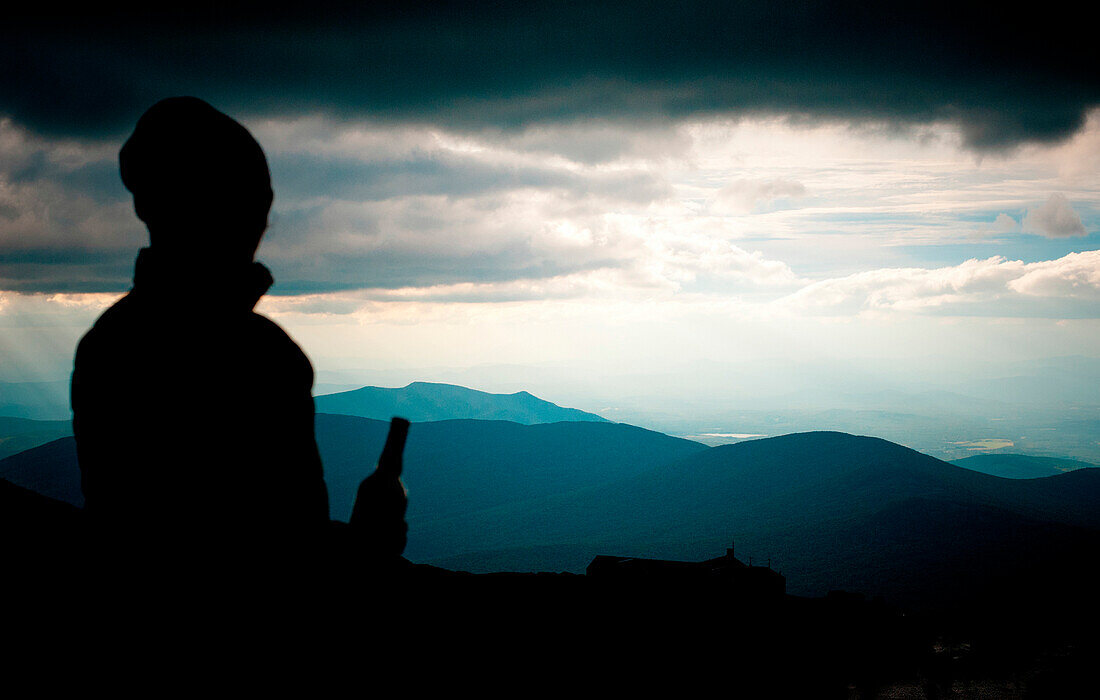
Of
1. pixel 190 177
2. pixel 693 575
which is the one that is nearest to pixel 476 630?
pixel 190 177

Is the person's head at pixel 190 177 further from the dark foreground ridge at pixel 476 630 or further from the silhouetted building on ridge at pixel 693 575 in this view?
the silhouetted building on ridge at pixel 693 575

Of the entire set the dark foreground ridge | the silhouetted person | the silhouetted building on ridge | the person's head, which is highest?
the person's head

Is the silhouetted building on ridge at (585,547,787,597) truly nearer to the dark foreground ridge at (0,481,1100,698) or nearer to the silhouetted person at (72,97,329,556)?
the dark foreground ridge at (0,481,1100,698)

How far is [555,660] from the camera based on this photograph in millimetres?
11820

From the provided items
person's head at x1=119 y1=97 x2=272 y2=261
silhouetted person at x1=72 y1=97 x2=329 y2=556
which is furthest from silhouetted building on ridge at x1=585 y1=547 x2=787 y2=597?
person's head at x1=119 y1=97 x2=272 y2=261

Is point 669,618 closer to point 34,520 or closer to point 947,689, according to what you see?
point 947,689

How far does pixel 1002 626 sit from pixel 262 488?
35.0 meters

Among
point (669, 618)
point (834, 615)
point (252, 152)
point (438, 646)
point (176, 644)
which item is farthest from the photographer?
point (834, 615)

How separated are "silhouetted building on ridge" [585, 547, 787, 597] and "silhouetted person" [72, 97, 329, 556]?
42482mm

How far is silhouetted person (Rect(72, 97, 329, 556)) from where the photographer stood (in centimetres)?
359

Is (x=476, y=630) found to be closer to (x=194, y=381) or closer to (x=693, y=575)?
(x=194, y=381)

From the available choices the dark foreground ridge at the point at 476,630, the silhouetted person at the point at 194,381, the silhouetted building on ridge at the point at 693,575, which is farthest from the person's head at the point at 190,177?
the silhouetted building on ridge at the point at 693,575

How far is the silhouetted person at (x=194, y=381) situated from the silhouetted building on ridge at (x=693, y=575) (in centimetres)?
4248

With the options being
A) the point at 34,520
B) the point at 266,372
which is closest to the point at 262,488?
the point at 266,372
